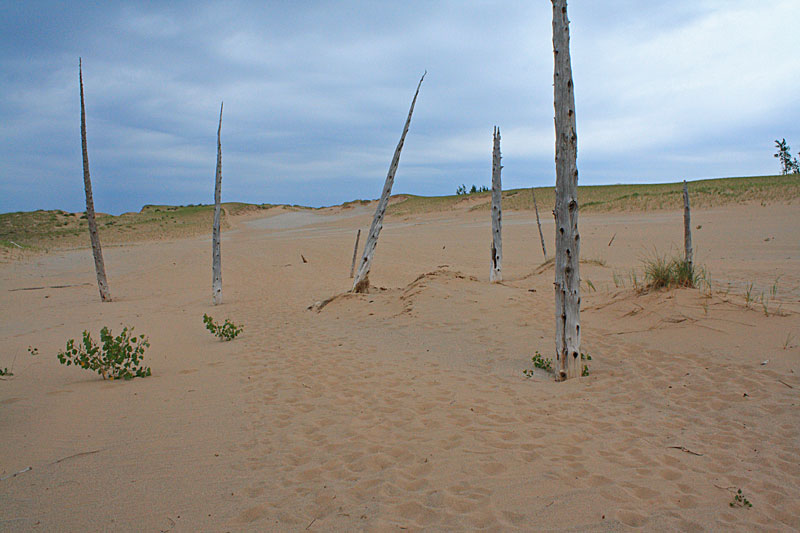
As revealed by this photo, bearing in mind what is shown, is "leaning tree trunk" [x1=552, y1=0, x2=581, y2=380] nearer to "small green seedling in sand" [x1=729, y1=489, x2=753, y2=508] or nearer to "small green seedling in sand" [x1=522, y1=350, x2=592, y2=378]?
"small green seedling in sand" [x1=522, y1=350, x2=592, y2=378]

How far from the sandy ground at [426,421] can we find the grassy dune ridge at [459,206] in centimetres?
2389

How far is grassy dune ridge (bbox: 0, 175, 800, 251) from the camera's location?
2883 centimetres

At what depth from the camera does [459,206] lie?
48094 mm

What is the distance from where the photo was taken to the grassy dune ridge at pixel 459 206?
94.6ft

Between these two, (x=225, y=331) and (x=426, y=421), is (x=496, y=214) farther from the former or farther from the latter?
(x=426, y=421)

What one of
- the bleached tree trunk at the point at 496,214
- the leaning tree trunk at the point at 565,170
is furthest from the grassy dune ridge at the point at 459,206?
the leaning tree trunk at the point at 565,170

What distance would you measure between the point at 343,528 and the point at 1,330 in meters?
10.0

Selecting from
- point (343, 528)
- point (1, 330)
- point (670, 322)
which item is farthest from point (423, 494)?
point (1, 330)

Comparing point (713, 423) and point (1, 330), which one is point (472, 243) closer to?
point (1, 330)

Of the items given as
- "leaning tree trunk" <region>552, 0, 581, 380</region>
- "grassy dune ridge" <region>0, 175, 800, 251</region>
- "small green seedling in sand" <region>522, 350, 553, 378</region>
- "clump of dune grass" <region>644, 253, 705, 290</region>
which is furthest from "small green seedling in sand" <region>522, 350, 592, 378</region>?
"grassy dune ridge" <region>0, 175, 800, 251</region>

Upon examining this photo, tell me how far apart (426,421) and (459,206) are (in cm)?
4498

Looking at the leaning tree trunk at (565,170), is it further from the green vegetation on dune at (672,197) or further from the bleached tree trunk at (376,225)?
the green vegetation on dune at (672,197)

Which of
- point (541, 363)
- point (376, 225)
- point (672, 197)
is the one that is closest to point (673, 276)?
point (541, 363)

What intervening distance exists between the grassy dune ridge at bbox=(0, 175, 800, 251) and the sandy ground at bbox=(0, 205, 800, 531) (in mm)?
23889
